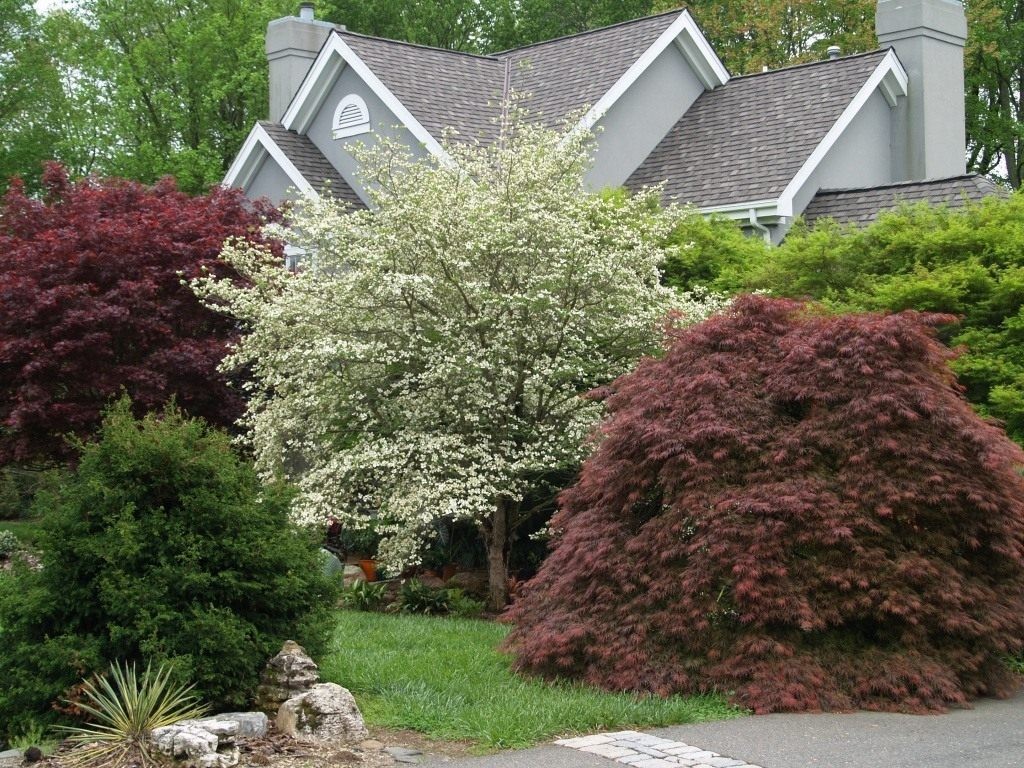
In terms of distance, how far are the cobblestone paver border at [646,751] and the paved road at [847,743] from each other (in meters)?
0.08

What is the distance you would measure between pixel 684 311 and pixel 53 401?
7.84 meters

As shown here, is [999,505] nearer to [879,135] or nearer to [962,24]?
[879,135]

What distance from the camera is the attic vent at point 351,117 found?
19.5 meters

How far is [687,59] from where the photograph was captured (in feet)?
66.5

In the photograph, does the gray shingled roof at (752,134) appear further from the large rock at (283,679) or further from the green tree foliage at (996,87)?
the green tree foliage at (996,87)

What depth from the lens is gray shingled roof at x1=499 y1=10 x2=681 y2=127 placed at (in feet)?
61.0

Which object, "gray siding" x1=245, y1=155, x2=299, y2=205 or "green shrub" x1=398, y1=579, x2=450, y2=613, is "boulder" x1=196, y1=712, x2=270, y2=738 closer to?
"green shrub" x1=398, y1=579, x2=450, y2=613

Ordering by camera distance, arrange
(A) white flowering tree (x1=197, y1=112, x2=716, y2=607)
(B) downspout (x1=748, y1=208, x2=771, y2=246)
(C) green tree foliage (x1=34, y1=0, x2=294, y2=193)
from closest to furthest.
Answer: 1. (A) white flowering tree (x1=197, y1=112, x2=716, y2=607)
2. (B) downspout (x1=748, y1=208, x2=771, y2=246)
3. (C) green tree foliage (x1=34, y1=0, x2=294, y2=193)

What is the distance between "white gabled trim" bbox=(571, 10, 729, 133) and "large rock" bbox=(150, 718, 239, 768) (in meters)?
12.9

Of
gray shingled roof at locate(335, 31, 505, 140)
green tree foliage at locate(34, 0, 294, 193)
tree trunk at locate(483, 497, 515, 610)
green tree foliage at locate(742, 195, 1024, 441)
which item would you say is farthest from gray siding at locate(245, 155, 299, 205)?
green tree foliage at locate(742, 195, 1024, 441)

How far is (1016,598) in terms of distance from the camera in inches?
339

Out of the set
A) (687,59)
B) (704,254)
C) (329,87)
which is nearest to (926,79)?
(687,59)

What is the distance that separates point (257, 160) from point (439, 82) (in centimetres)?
364

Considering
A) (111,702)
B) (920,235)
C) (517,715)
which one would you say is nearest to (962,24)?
(920,235)
